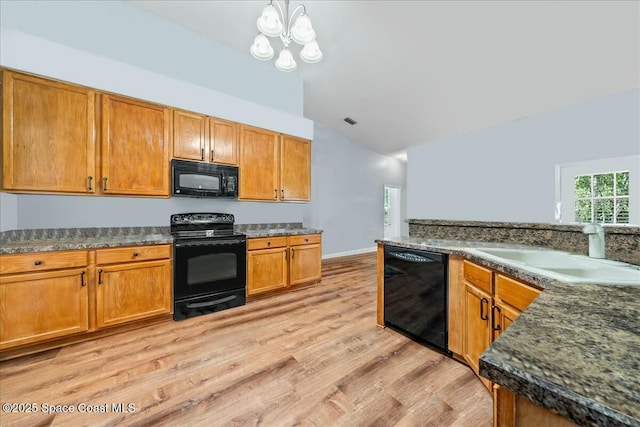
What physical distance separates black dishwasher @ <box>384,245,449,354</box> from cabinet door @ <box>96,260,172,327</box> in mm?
2162

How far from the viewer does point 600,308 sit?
0.78 m

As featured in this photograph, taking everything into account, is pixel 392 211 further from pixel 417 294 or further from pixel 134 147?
pixel 134 147

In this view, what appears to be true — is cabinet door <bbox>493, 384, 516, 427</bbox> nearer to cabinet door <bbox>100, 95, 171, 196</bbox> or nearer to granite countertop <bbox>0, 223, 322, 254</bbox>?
granite countertop <bbox>0, 223, 322, 254</bbox>

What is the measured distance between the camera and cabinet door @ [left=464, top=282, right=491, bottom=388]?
1.61m

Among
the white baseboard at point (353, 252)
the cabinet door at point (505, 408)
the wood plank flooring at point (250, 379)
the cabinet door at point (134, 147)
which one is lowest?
the wood plank flooring at point (250, 379)

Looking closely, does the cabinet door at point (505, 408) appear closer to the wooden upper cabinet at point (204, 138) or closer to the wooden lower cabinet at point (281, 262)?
the wooden lower cabinet at point (281, 262)

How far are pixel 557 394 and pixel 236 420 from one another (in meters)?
1.54

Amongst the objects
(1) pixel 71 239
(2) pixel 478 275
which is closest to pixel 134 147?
(1) pixel 71 239

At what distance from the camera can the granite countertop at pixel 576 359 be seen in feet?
1.30

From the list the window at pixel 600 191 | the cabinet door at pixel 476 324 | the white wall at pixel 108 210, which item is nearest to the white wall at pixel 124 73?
the white wall at pixel 108 210

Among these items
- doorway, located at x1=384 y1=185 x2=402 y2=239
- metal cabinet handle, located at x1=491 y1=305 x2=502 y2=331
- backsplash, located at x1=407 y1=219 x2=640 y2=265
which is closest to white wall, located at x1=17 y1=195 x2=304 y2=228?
backsplash, located at x1=407 y1=219 x2=640 y2=265

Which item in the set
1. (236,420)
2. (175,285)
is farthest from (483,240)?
(175,285)

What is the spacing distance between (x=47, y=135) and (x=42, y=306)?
143 centimetres

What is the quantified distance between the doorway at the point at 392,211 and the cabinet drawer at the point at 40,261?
7035 millimetres
